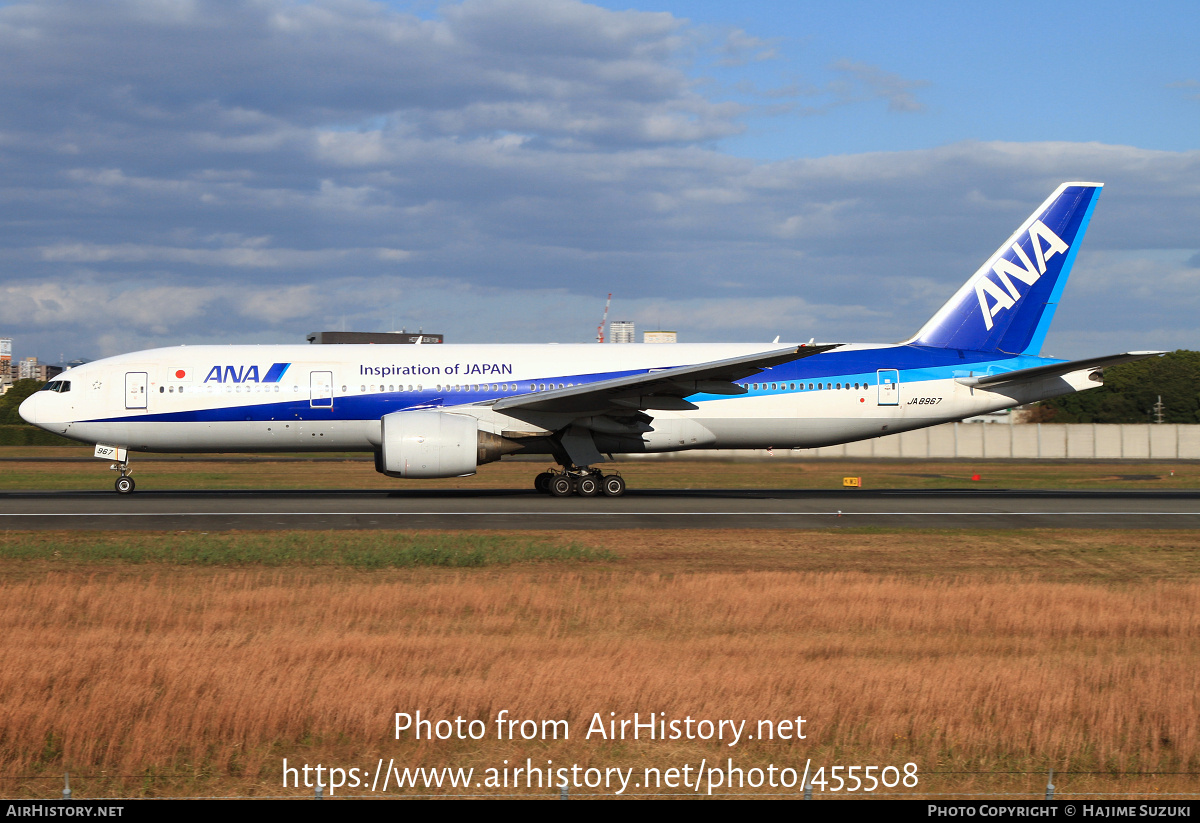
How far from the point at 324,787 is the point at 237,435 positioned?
20343 millimetres

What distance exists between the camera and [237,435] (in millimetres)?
24734

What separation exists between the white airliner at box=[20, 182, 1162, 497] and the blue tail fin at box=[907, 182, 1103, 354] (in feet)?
1.96

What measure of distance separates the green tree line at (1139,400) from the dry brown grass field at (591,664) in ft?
240

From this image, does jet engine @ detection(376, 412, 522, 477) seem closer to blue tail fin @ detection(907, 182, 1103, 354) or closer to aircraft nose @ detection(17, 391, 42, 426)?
aircraft nose @ detection(17, 391, 42, 426)

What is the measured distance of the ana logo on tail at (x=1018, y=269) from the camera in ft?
88.3

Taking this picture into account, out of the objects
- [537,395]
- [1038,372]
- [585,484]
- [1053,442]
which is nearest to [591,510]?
[585,484]

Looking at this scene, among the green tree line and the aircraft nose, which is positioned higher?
the green tree line

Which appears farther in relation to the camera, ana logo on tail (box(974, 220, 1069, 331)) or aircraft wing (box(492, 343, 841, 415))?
ana logo on tail (box(974, 220, 1069, 331))

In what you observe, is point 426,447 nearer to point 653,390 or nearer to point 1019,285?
point 653,390

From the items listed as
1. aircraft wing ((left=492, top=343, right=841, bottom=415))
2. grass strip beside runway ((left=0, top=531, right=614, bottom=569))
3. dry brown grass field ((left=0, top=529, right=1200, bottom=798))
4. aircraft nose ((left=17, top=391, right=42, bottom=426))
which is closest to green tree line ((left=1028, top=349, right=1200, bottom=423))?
aircraft wing ((left=492, top=343, right=841, bottom=415))

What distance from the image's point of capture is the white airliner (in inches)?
946

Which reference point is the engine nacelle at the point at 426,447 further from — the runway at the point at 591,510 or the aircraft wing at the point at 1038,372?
the aircraft wing at the point at 1038,372

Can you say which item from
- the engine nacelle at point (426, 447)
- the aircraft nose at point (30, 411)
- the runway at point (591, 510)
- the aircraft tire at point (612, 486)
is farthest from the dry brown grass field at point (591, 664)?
the aircraft nose at point (30, 411)
